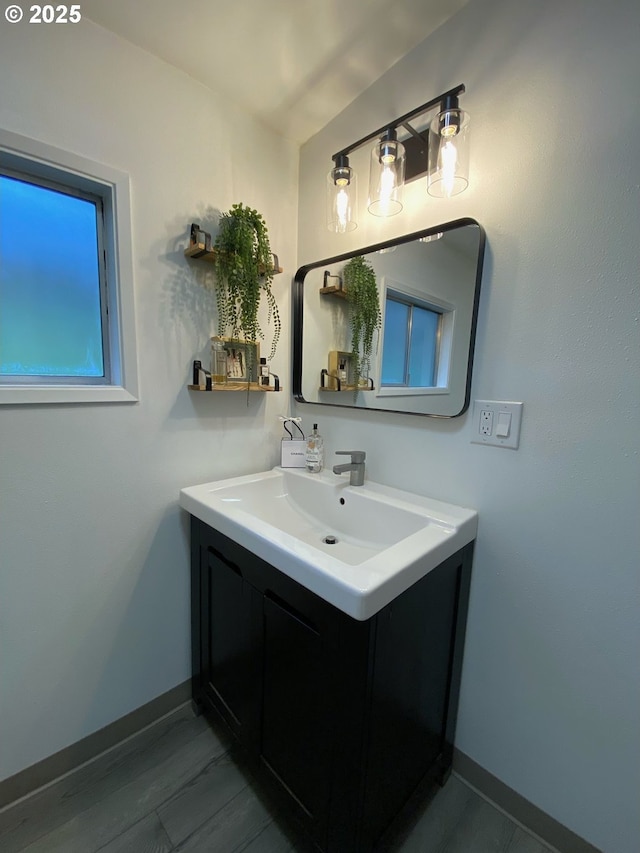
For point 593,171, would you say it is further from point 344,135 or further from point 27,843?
point 27,843

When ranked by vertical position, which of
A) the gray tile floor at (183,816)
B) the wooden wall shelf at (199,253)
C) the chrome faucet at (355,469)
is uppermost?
the wooden wall shelf at (199,253)

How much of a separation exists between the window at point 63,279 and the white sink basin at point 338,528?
52cm

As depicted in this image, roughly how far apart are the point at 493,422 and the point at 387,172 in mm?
850

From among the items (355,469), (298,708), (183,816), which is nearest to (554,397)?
(355,469)

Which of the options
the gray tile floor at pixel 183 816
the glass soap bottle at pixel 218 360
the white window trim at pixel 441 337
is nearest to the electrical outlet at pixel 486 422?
the white window trim at pixel 441 337

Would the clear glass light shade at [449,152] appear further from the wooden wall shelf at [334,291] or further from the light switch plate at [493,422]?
the light switch plate at [493,422]

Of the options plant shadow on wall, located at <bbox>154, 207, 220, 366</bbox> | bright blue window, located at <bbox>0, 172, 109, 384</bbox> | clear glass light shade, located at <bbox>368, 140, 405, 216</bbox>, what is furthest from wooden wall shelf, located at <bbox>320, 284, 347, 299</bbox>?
bright blue window, located at <bbox>0, 172, 109, 384</bbox>

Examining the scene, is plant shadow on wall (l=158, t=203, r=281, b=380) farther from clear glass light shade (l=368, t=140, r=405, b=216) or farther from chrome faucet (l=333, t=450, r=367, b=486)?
chrome faucet (l=333, t=450, r=367, b=486)

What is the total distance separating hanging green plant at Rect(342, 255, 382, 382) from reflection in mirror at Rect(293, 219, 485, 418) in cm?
2

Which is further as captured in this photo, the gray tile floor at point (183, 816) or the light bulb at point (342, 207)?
the light bulb at point (342, 207)

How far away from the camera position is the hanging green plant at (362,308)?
1338 millimetres

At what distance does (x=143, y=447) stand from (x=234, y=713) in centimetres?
93

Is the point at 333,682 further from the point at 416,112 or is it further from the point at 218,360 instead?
the point at 416,112

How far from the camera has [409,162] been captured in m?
1.17
